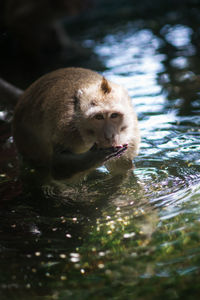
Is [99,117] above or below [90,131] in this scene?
above

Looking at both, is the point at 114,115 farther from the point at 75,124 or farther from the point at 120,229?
the point at 120,229

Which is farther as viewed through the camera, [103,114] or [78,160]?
[78,160]

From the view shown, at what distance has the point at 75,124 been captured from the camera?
187 inches

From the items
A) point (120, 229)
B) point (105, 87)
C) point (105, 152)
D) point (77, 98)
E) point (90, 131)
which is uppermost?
point (105, 87)

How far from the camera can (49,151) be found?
5414 millimetres

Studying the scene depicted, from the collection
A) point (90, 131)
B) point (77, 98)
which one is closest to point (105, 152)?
point (90, 131)

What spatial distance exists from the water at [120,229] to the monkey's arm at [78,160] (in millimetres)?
405

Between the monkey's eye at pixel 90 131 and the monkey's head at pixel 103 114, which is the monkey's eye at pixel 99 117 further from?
the monkey's eye at pixel 90 131

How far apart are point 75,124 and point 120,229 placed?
125 centimetres

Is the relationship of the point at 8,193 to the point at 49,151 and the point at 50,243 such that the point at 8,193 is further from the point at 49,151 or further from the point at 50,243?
the point at 50,243

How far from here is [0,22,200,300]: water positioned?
11.1ft

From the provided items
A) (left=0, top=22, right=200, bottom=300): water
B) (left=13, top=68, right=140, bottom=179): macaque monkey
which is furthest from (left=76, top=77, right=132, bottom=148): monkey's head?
(left=0, top=22, right=200, bottom=300): water

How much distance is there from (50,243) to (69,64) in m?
8.35

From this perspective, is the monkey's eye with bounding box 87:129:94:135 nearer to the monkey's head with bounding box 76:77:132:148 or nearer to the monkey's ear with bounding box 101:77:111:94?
the monkey's head with bounding box 76:77:132:148
